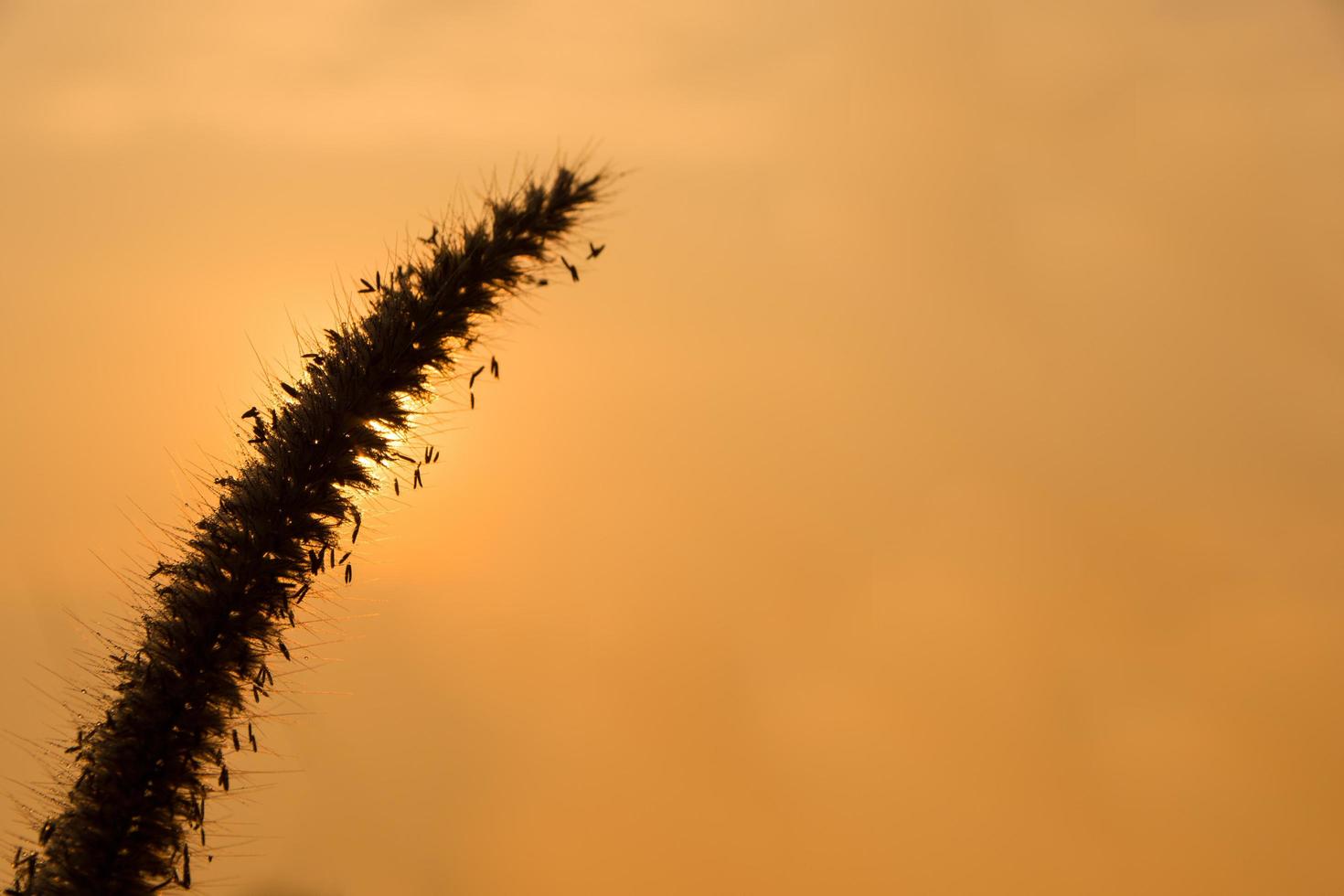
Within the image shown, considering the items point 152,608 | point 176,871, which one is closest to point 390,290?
point 152,608

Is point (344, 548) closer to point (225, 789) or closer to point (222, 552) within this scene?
point (222, 552)

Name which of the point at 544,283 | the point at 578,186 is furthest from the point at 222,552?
the point at 578,186

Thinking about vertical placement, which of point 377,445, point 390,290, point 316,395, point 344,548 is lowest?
point 344,548

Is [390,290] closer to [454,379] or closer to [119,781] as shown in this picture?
[454,379]

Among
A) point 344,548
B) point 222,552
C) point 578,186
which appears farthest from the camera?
point 344,548

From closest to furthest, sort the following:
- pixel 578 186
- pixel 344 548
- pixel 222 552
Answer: pixel 578 186 → pixel 222 552 → pixel 344 548

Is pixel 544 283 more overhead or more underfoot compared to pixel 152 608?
more overhead

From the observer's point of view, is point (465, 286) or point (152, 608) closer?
point (465, 286)
